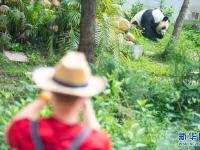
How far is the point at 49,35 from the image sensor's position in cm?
868

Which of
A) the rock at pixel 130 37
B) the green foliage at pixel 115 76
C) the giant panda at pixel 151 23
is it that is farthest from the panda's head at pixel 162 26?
the rock at pixel 130 37

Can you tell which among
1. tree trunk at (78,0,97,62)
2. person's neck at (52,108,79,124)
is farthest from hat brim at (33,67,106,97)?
tree trunk at (78,0,97,62)

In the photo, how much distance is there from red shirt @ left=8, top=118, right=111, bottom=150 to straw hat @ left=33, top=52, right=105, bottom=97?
7.9 inches

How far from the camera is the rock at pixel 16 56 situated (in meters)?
7.85

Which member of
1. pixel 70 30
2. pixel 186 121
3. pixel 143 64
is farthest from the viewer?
pixel 143 64

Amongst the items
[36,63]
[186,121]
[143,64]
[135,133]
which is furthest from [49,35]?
[135,133]

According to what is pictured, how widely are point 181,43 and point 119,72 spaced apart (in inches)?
203

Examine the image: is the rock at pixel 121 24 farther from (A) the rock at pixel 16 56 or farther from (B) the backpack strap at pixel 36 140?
(B) the backpack strap at pixel 36 140

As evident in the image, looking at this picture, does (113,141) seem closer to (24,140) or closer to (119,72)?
(24,140)

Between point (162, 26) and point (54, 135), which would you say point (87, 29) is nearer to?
point (54, 135)

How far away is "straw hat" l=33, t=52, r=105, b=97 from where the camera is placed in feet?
7.77

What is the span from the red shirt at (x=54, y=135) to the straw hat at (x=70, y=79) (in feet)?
0.66

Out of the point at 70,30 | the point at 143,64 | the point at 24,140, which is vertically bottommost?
the point at 143,64

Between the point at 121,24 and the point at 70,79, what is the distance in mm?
7462
